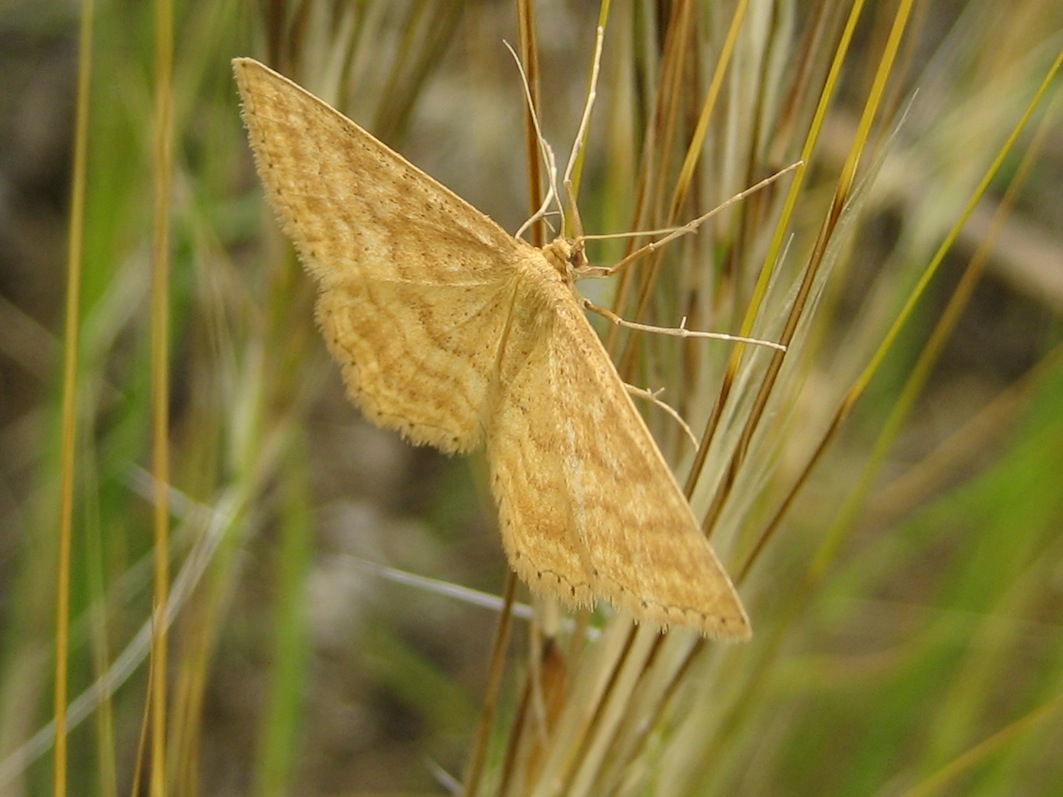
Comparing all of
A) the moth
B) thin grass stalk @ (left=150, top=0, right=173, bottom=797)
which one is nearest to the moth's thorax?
the moth

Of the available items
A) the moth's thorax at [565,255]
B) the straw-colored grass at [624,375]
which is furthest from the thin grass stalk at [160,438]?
the moth's thorax at [565,255]

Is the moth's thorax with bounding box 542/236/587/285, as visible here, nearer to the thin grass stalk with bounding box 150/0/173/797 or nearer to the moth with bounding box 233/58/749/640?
the moth with bounding box 233/58/749/640

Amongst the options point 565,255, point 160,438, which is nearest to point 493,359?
point 565,255

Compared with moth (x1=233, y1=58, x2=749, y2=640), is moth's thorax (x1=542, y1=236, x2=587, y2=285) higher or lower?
higher

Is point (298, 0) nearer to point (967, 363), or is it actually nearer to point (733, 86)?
point (733, 86)

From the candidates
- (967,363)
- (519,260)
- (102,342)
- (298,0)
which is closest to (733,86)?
(519,260)

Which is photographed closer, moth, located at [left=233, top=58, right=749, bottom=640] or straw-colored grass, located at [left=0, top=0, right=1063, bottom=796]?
moth, located at [left=233, top=58, right=749, bottom=640]

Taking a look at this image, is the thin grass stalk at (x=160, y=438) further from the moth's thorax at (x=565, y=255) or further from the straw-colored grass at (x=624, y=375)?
the moth's thorax at (x=565, y=255)
